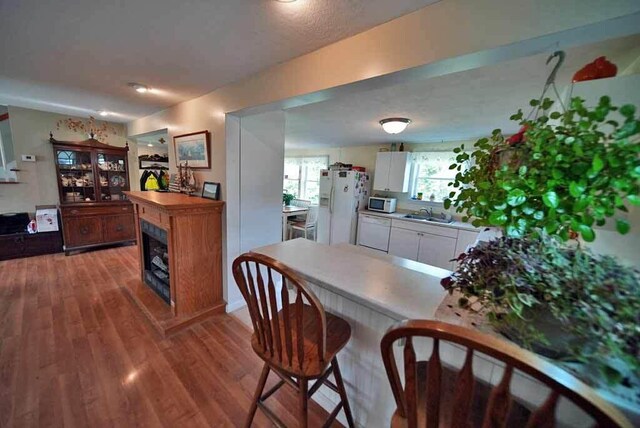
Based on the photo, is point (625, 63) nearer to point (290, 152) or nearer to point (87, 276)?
point (87, 276)

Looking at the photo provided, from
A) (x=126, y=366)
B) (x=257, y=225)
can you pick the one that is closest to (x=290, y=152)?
(x=257, y=225)

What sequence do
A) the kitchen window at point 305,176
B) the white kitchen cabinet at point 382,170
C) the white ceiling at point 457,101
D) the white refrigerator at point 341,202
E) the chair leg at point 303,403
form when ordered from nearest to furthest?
1. the chair leg at point 303,403
2. the white ceiling at point 457,101
3. the white kitchen cabinet at point 382,170
4. the white refrigerator at point 341,202
5. the kitchen window at point 305,176

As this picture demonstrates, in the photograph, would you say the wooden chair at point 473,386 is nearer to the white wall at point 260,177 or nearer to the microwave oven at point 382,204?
the white wall at point 260,177

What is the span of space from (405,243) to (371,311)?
3.05m

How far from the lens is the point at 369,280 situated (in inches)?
46.3

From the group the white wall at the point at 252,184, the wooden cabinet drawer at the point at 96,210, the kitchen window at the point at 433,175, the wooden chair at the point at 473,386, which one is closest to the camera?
the wooden chair at the point at 473,386

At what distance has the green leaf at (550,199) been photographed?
582 millimetres

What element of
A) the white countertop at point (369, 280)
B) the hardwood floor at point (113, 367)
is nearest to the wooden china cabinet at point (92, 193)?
the hardwood floor at point (113, 367)

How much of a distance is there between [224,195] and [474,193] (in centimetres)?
209

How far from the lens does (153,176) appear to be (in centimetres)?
342

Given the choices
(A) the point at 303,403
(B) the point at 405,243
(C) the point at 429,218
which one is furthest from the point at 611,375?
(C) the point at 429,218

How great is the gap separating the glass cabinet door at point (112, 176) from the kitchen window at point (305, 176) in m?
3.49

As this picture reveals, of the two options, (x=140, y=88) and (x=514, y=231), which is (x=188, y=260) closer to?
(x=140, y=88)

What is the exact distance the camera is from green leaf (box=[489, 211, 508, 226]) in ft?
2.11
